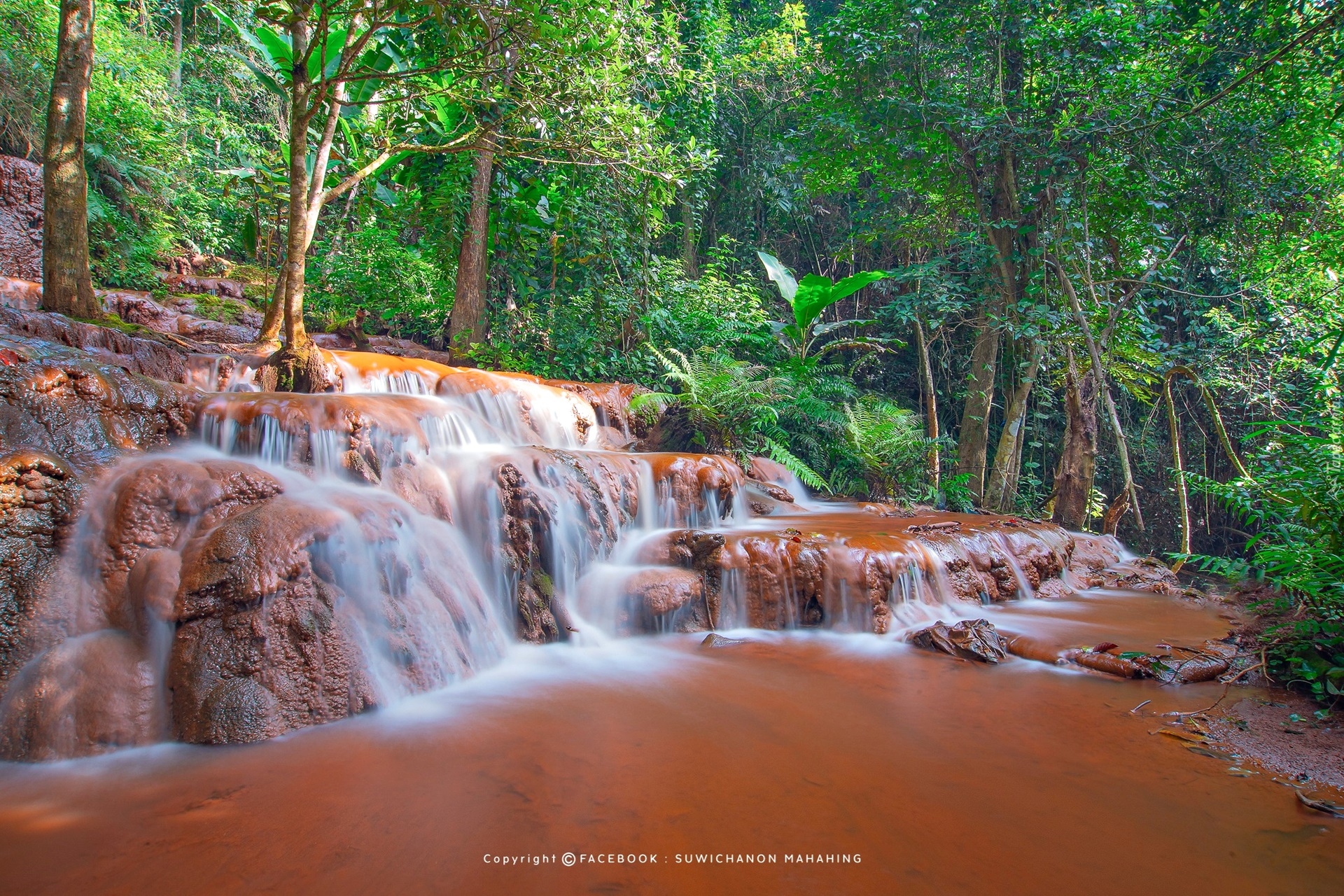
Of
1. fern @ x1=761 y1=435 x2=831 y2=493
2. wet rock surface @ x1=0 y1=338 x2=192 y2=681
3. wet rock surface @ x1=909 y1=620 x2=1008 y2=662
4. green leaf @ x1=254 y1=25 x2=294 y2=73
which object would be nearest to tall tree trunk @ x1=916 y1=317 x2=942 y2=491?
fern @ x1=761 y1=435 x2=831 y2=493

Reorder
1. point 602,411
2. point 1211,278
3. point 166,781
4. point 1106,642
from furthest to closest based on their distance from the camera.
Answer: point 1211,278, point 602,411, point 1106,642, point 166,781

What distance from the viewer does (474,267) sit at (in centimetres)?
899

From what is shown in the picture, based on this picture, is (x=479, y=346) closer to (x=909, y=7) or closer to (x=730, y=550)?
(x=730, y=550)

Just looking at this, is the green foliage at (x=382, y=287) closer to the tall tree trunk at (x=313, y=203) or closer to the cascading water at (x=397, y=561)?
the tall tree trunk at (x=313, y=203)

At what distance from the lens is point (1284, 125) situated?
23.3ft

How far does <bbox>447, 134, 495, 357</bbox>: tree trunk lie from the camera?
8.89m

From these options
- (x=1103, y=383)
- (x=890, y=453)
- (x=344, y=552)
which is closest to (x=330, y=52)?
(x=344, y=552)

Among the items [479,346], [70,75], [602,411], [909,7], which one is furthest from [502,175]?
[909,7]

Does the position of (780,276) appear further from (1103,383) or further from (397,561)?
(397,561)

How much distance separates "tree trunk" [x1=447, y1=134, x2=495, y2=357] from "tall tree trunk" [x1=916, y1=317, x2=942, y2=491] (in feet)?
20.9

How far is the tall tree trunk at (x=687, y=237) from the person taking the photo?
1301 cm

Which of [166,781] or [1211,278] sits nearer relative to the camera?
[166,781]

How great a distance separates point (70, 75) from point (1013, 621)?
28.9ft

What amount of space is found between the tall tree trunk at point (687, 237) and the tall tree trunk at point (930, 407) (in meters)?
4.69
